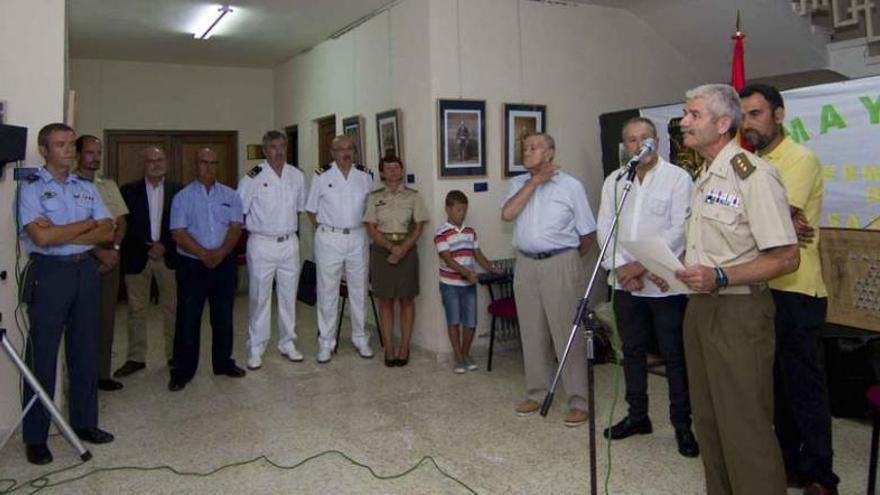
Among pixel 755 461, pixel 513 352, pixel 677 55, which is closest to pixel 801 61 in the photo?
pixel 677 55

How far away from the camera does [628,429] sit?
312cm

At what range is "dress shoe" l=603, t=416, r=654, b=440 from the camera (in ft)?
10.2

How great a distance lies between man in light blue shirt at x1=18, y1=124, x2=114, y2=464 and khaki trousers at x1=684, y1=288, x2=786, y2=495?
266 centimetres

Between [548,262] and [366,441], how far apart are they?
49.9 inches

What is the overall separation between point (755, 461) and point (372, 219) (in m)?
2.97

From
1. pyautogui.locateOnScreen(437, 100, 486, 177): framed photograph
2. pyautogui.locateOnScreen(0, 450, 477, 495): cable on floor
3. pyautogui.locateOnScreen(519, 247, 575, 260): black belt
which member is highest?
pyautogui.locateOnScreen(437, 100, 486, 177): framed photograph

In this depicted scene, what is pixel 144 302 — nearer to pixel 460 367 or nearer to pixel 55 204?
pixel 55 204

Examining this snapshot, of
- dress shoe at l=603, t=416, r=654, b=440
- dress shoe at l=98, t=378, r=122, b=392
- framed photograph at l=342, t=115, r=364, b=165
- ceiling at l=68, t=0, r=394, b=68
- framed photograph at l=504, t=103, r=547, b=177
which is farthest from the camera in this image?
framed photograph at l=342, t=115, r=364, b=165

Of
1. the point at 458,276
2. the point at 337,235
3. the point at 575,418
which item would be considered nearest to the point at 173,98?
the point at 337,235

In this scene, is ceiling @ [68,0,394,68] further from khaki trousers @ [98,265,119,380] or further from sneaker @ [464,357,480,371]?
sneaker @ [464,357,480,371]

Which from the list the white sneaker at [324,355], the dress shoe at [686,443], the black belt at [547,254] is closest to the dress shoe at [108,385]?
the white sneaker at [324,355]

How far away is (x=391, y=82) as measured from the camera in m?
5.05

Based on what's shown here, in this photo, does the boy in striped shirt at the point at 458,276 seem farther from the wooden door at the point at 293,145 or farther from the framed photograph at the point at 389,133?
the wooden door at the point at 293,145

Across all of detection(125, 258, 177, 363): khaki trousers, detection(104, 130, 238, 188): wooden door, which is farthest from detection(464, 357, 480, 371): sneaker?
detection(104, 130, 238, 188): wooden door
